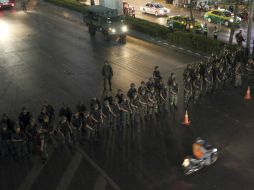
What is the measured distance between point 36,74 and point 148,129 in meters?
10.4

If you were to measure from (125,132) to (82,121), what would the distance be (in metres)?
2.21

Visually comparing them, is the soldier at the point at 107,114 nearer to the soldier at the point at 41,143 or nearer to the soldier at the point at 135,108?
the soldier at the point at 135,108

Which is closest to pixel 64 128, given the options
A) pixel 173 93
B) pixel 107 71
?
pixel 173 93

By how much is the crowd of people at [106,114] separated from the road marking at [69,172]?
36.6 inches

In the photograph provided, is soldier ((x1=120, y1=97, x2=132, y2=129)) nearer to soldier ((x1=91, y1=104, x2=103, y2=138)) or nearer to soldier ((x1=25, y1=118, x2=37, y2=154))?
soldier ((x1=91, y1=104, x2=103, y2=138))

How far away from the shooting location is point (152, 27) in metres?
30.6

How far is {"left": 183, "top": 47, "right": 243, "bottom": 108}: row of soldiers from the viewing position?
56.9ft

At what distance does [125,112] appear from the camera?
1527 centimetres

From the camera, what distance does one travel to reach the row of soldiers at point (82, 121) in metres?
13.3

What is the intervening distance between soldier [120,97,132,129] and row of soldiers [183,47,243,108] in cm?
337

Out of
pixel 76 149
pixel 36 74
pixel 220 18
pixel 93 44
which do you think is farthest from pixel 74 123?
pixel 220 18

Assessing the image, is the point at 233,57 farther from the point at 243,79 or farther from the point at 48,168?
the point at 48,168

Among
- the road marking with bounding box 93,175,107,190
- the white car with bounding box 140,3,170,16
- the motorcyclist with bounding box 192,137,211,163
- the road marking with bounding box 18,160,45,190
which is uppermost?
the white car with bounding box 140,3,170,16

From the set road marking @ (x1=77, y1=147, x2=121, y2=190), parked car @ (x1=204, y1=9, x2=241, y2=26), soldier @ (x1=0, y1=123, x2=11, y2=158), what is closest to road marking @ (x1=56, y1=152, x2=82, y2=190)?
road marking @ (x1=77, y1=147, x2=121, y2=190)
